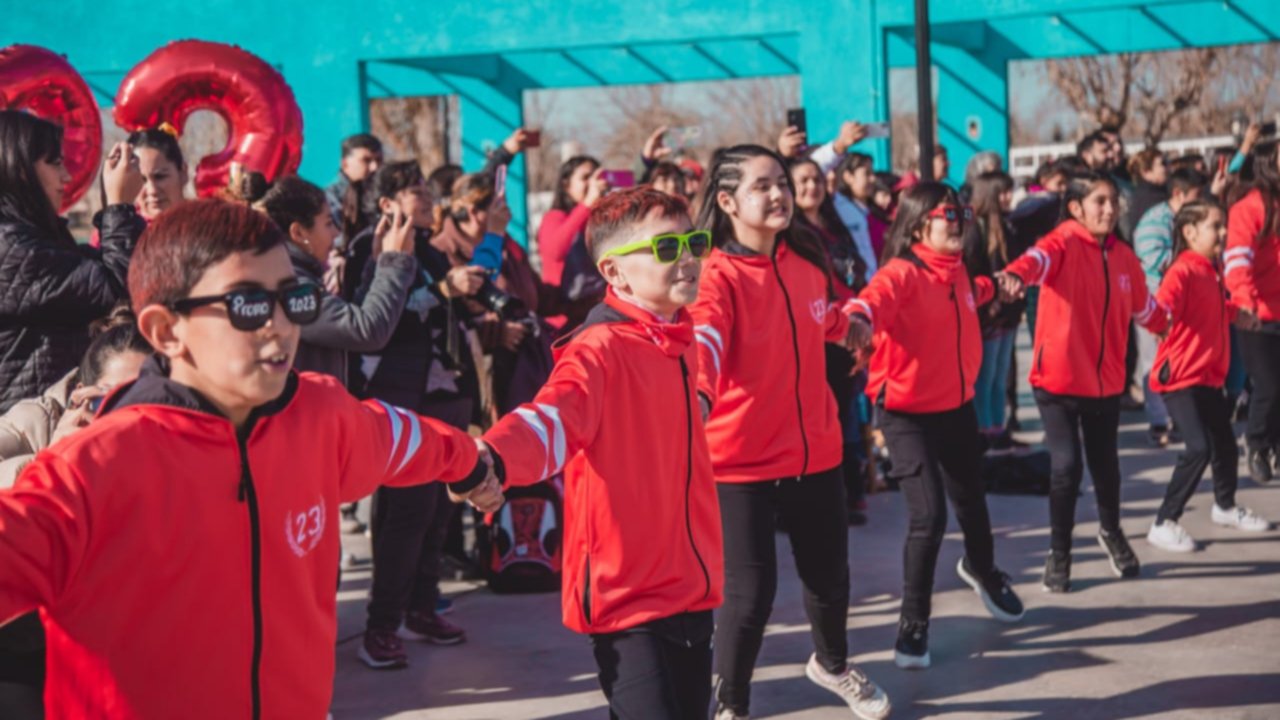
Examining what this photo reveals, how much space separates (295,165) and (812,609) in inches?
203

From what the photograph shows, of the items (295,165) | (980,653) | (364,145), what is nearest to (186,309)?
(980,653)

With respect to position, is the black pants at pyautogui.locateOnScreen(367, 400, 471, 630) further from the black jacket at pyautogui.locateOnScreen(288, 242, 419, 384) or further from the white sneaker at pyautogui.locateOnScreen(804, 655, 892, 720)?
the white sneaker at pyautogui.locateOnScreen(804, 655, 892, 720)

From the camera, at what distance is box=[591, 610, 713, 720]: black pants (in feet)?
11.8

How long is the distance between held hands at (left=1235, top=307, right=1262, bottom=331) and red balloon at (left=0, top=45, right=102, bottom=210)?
20.6ft

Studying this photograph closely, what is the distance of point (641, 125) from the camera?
1713 inches

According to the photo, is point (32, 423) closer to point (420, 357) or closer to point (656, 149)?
point (420, 357)

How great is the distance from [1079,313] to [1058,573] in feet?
4.02

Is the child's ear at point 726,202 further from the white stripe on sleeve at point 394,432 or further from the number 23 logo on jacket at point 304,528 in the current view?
the number 23 logo on jacket at point 304,528

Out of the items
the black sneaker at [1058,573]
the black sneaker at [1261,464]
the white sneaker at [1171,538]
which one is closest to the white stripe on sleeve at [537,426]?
the black sneaker at [1058,573]

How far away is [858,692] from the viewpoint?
16.5 feet

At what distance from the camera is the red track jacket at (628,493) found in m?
3.63

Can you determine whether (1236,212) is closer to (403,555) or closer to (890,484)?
(890,484)

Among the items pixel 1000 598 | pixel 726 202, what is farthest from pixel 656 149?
pixel 726 202

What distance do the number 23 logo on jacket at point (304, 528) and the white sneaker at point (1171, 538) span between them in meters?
5.69
